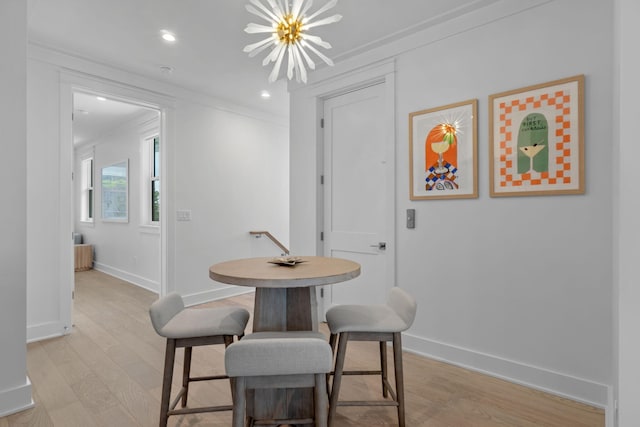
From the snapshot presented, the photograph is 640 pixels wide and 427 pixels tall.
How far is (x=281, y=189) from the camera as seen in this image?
552 cm

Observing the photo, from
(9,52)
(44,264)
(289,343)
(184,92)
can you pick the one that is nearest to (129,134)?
(184,92)

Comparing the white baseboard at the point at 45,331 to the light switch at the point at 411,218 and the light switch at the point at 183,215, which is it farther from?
the light switch at the point at 411,218

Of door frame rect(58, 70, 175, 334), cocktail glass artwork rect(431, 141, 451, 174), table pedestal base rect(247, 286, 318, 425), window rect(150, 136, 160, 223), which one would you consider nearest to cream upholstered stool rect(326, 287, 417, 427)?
table pedestal base rect(247, 286, 318, 425)

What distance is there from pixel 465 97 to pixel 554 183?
2.86 feet

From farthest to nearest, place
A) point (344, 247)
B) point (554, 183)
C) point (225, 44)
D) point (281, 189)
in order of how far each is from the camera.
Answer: point (281, 189) < point (344, 247) < point (225, 44) < point (554, 183)

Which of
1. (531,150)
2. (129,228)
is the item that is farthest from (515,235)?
(129,228)

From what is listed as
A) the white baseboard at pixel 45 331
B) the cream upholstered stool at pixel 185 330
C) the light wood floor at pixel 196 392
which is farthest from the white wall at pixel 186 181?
the cream upholstered stool at pixel 185 330

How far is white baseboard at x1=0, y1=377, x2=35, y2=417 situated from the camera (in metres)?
1.95

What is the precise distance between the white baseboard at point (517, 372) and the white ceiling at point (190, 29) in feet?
8.18

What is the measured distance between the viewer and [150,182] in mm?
5414

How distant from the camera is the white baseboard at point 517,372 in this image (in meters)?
2.04

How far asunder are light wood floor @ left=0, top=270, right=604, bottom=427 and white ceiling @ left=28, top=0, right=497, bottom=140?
8.60ft

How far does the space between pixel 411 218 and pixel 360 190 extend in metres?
0.63

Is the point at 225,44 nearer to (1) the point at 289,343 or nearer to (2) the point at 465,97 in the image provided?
(2) the point at 465,97
